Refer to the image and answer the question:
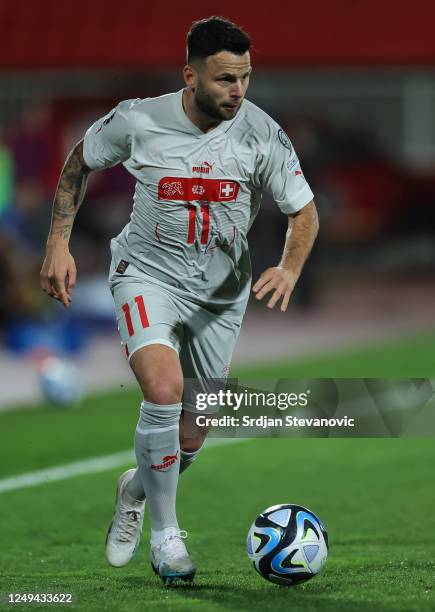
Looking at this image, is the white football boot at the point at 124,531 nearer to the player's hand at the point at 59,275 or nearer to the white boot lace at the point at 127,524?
the white boot lace at the point at 127,524

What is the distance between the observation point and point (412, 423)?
25.4 feet

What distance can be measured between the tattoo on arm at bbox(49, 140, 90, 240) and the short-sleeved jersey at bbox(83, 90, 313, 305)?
88 millimetres

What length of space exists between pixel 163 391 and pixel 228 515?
2.66 meters

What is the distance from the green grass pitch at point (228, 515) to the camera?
246 inches

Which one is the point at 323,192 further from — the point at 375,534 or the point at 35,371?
the point at 375,534

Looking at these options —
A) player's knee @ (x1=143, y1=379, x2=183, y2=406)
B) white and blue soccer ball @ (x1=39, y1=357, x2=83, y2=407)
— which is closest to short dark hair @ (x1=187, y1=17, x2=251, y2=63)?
player's knee @ (x1=143, y1=379, x2=183, y2=406)

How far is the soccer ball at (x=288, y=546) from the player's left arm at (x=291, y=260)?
931 mm

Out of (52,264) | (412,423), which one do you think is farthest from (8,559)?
(412,423)

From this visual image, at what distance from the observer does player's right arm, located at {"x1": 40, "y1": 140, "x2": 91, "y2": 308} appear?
262 inches

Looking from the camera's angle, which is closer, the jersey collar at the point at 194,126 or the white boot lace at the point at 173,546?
the white boot lace at the point at 173,546

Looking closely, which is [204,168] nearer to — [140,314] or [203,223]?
[203,223]

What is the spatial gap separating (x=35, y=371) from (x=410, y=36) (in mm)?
4921

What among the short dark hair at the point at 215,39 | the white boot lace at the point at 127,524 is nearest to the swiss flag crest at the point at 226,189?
the short dark hair at the point at 215,39

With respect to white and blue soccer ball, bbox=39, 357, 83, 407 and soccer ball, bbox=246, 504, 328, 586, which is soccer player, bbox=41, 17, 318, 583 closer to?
soccer ball, bbox=246, 504, 328, 586
